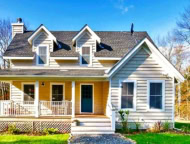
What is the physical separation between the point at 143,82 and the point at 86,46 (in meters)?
4.95

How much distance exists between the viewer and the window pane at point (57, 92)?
461 inches

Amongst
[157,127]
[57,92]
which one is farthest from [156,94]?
[57,92]

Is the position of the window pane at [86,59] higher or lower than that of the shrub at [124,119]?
higher

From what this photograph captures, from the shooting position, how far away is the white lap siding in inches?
364

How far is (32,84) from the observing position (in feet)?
38.3

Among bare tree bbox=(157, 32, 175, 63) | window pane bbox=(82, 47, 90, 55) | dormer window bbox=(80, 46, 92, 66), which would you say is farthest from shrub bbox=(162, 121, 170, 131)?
bare tree bbox=(157, 32, 175, 63)

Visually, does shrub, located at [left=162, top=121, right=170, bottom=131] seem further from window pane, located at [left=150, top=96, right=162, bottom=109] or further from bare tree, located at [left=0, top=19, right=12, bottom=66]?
bare tree, located at [left=0, top=19, right=12, bottom=66]

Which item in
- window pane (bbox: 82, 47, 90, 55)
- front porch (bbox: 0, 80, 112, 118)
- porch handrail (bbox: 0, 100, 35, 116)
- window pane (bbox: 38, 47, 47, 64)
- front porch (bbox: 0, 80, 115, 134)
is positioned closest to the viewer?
porch handrail (bbox: 0, 100, 35, 116)

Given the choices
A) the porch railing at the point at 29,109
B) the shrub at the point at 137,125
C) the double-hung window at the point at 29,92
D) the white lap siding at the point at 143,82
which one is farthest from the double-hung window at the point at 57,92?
the shrub at the point at 137,125

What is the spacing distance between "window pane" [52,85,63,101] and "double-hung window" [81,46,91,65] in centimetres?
253

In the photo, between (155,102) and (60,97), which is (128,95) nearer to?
(155,102)

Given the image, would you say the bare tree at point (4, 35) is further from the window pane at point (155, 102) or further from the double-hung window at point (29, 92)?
the window pane at point (155, 102)

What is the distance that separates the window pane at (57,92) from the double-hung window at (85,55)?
2531mm

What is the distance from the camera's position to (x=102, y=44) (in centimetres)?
1279
